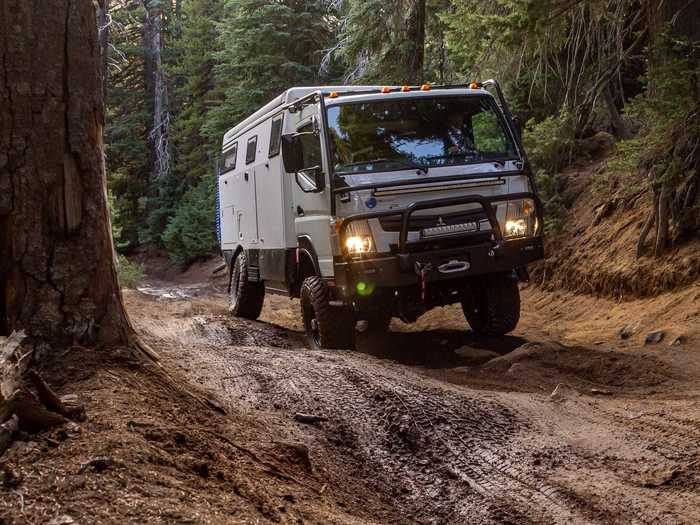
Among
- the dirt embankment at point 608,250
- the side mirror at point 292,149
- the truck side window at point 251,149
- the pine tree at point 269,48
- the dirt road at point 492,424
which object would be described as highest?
the pine tree at point 269,48

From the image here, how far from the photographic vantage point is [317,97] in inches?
348

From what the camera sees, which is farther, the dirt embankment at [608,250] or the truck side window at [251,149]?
the truck side window at [251,149]

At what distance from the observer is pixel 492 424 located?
530 cm

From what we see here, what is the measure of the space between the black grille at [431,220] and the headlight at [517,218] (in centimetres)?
25

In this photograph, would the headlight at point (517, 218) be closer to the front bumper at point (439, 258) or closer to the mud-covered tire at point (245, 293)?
the front bumper at point (439, 258)

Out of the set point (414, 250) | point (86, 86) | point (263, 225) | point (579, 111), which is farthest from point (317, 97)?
point (579, 111)

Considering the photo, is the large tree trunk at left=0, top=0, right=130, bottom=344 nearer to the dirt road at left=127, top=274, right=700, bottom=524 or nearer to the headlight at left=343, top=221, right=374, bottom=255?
the dirt road at left=127, top=274, right=700, bottom=524

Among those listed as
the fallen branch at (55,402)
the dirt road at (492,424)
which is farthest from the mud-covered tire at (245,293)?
the fallen branch at (55,402)

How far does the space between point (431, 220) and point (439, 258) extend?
41cm

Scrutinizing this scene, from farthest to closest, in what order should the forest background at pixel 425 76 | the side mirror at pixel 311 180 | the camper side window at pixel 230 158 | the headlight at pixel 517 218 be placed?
the camper side window at pixel 230 158, the forest background at pixel 425 76, the headlight at pixel 517 218, the side mirror at pixel 311 180

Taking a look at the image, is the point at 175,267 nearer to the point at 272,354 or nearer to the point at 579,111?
the point at 579,111

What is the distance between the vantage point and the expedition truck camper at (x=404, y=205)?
8172mm

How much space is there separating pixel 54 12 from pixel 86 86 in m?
0.43

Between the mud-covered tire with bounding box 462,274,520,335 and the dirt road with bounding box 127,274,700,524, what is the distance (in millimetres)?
360
